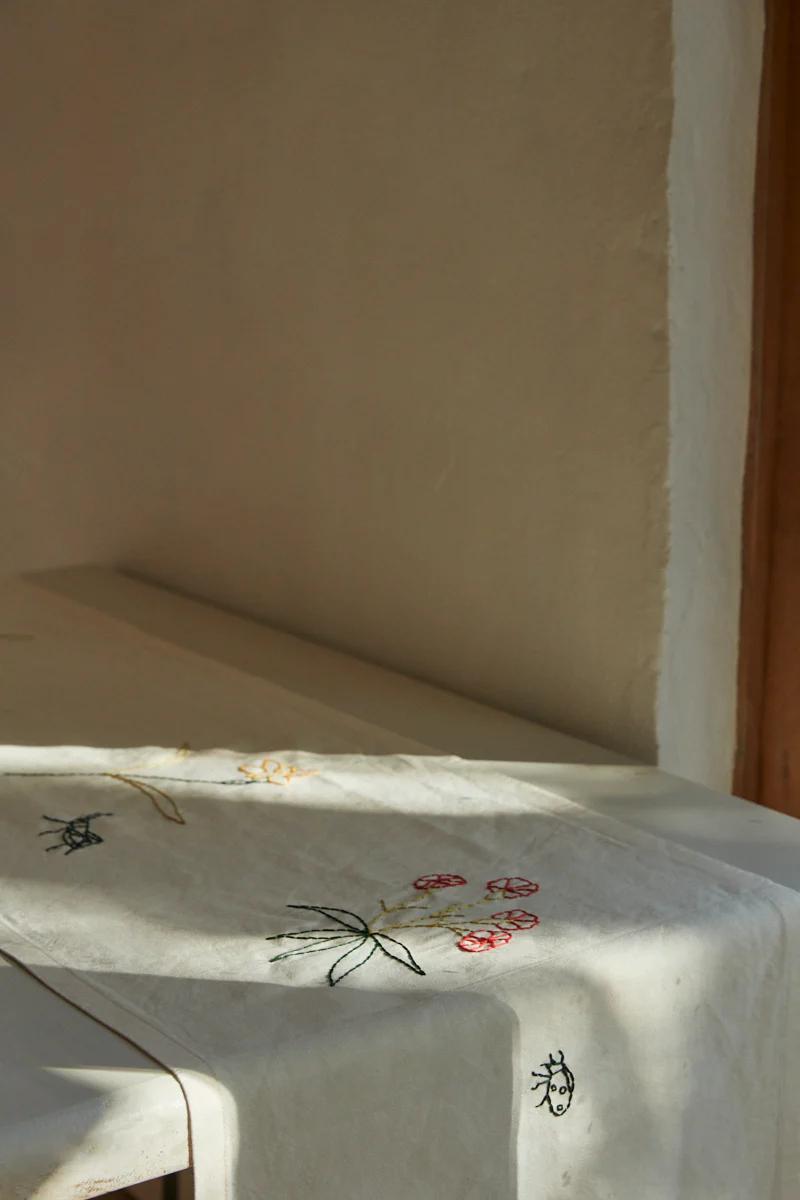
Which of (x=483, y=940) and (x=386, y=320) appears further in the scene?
(x=386, y=320)

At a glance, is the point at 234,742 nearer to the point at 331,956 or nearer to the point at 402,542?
the point at 402,542

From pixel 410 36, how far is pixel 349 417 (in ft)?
1.71

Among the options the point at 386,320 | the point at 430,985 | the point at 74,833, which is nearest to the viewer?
the point at 430,985

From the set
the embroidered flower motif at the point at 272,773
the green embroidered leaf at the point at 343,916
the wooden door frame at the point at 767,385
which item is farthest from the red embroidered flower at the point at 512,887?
the wooden door frame at the point at 767,385

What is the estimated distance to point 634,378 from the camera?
160cm

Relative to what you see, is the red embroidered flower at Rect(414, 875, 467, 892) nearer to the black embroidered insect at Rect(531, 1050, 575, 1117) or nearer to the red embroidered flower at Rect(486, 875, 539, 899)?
the red embroidered flower at Rect(486, 875, 539, 899)

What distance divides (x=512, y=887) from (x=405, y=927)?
123 millimetres

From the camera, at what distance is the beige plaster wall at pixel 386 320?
1623mm

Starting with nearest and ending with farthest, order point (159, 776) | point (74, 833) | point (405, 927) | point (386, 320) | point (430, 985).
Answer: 1. point (430, 985)
2. point (405, 927)
3. point (74, 833)
4. point (159, 776)
5. point (386, 320)

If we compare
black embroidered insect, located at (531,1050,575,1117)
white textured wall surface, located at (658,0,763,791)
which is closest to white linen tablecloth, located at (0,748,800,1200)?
black embroidered insect, located at (531,1050,575,1117)

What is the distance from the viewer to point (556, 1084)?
107 centimetres

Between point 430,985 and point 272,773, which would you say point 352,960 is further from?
point 272,773

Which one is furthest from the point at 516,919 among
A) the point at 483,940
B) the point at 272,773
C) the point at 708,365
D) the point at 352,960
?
the point at 708,365

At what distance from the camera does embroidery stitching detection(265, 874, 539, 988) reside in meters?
1.11
